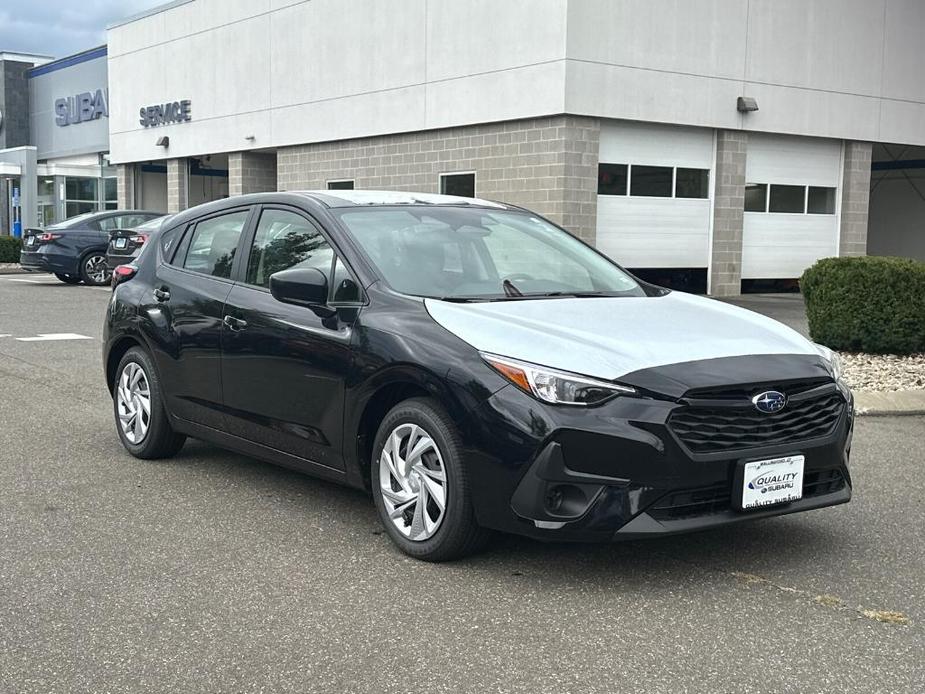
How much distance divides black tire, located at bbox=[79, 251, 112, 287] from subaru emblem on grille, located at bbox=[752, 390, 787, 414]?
67.2 ft

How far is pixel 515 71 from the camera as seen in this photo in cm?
2048

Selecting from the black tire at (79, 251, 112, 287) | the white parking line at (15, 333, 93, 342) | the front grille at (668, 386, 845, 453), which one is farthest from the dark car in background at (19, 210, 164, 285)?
the front grille at (668, 386, 845, 453)

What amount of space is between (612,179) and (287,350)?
52.5ft

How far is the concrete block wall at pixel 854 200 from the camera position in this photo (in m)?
24.2

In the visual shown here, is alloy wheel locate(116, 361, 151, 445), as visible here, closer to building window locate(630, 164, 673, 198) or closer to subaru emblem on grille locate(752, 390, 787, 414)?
subaru emblem on grille locate(752, 390, 787, 414)

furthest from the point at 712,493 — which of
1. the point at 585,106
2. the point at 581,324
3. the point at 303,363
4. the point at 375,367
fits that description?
the point at 585,106

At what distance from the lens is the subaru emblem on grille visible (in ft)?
14.6

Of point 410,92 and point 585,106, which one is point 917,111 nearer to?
point 585,106

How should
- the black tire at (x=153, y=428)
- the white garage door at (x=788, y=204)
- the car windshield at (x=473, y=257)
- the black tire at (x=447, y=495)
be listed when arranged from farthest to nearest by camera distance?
the white garage door at (x=788, y=204) < the black tire at (x=153, y=428) < the car windshield at (x=473, y=257) < the black tire at (x=447, y=495)

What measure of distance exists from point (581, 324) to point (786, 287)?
67.5 ft

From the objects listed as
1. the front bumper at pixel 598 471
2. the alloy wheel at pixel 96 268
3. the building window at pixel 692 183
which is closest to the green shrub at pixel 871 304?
A: the front bumper at pixel 598 471

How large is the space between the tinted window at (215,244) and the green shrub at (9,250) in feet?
87.2

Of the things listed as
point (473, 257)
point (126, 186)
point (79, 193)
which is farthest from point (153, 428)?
point (79, 193)

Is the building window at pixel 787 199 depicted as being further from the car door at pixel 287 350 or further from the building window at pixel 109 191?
the building window at pixel 109 191
